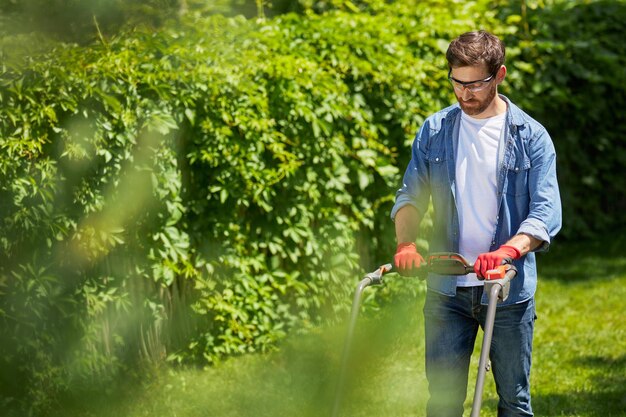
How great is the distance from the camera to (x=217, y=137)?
5.81 m

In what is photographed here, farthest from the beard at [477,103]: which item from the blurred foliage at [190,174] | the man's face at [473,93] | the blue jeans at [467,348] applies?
the blurred foliage at [190,174]

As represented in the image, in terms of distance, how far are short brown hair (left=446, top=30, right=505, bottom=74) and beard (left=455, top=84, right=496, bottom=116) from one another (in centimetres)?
9

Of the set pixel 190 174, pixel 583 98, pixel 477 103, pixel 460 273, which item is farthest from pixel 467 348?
pixel 583 98

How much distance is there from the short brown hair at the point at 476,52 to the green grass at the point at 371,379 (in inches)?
90.2

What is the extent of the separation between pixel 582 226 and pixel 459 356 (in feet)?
20.9

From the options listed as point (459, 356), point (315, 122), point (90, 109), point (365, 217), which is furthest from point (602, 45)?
point (459, 356)

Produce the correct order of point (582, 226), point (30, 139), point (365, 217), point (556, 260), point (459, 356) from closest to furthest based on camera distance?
point (459, 356) < point (30, 139) < point (365, 217) < point (556, 260) < point (582, 226)

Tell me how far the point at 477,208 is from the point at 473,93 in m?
0.43

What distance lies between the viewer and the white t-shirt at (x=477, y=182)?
362cm

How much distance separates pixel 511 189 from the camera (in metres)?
3.61

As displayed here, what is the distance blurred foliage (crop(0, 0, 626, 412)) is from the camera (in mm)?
5230

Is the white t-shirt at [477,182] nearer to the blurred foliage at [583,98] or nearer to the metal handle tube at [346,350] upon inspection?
the metal handle tube at [346,350]

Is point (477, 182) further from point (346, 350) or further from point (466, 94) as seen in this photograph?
point (346, 350)

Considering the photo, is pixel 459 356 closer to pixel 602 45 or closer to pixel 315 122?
pixel 315 122
